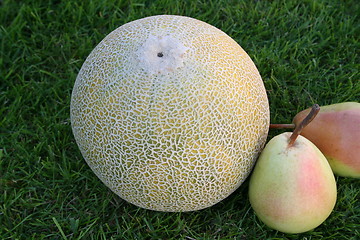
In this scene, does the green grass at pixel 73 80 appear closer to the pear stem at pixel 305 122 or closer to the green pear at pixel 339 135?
the green pear at pixel 339 135

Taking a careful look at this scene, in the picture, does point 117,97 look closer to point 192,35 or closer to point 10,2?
point 192,35

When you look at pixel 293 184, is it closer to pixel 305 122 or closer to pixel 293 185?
pixel 293 185

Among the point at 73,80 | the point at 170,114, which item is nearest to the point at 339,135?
the point at 170,114

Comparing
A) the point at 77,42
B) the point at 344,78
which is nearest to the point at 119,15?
the point at 77,42

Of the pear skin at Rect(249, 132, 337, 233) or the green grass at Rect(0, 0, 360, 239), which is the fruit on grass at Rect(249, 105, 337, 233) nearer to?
the pear skin at Rect(249, 132, 337, 233)

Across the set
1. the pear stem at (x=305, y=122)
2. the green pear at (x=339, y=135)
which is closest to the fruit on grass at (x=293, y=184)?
the pear stem at (x=305, y=122)

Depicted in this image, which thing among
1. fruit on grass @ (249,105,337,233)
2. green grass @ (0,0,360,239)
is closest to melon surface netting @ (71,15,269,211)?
fruit on grass @ (249,105,337,233)
